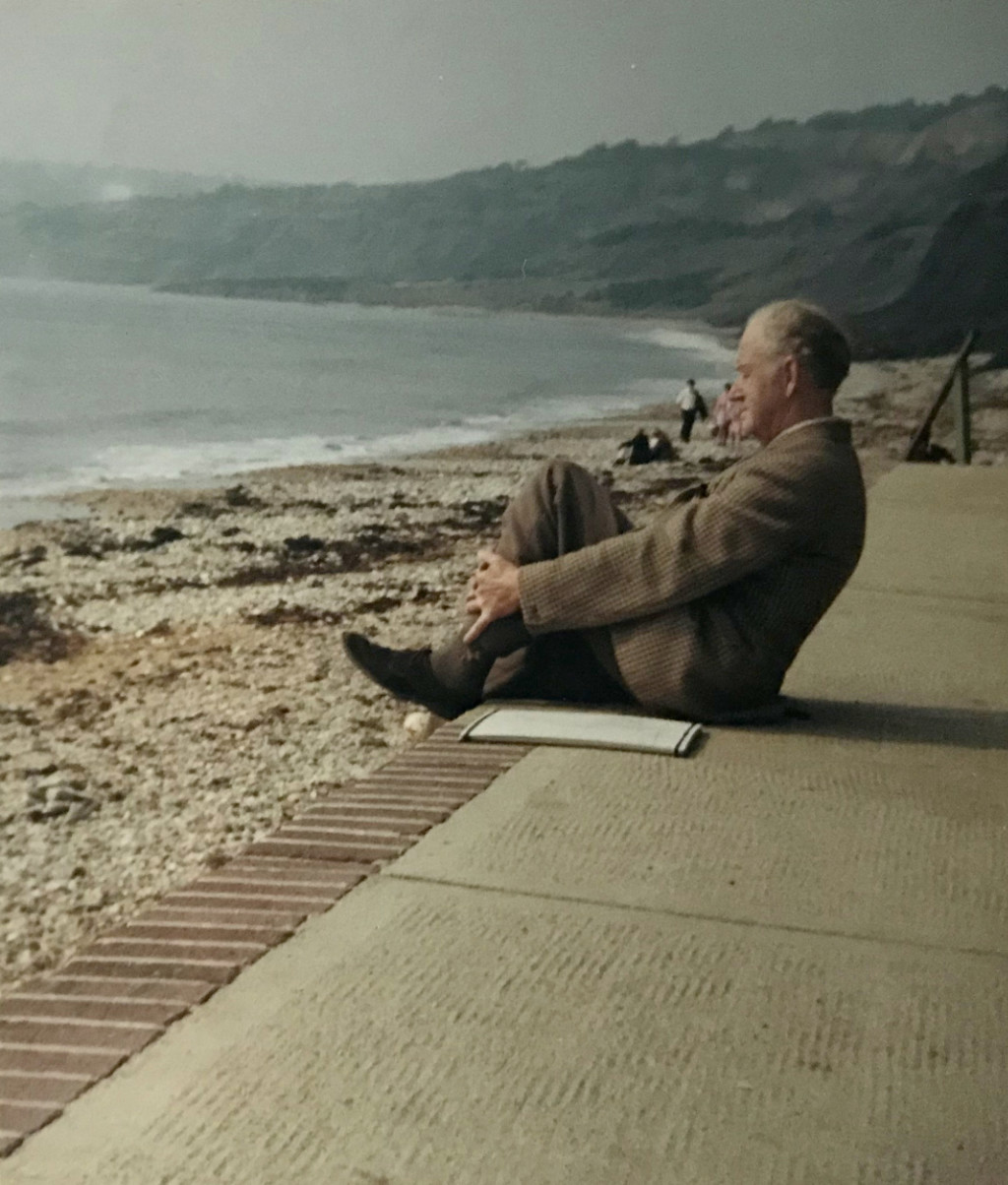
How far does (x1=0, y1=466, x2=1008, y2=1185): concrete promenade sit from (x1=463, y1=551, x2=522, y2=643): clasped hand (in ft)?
1.14

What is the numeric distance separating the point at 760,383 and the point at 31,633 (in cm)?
476

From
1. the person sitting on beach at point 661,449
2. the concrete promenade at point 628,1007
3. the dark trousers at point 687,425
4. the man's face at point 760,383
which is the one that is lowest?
the person sitting on beach at point 661,449

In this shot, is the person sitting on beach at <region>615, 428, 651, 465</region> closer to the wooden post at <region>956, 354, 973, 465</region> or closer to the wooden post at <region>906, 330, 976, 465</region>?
the wooden post at <region>906, 330, 976, 465</region>

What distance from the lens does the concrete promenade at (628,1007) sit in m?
1.60

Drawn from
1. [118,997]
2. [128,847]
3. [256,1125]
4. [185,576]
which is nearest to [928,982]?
[256,1125]

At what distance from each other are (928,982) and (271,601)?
6020mm

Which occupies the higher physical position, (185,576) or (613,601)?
(613,601)

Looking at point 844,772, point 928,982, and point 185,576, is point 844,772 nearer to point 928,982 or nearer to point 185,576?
point 928,982

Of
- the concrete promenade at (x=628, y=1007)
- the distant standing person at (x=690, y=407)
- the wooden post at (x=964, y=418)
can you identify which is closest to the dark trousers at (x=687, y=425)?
the distant standing person at (x=690, y=407)

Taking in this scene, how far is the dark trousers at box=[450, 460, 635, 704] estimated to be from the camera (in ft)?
10.7

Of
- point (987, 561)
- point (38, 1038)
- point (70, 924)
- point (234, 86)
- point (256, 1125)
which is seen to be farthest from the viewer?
point (234, 86)

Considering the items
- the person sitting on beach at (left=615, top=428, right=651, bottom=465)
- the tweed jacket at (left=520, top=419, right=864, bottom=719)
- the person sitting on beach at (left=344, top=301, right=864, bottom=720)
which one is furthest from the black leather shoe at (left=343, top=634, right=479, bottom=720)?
the person sitting on beach at (left=615, top=428, right=651, bottom=465)

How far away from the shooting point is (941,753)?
3.23 m

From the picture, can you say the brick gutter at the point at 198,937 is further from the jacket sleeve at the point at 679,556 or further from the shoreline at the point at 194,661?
the shoreline at the point at 194,661
